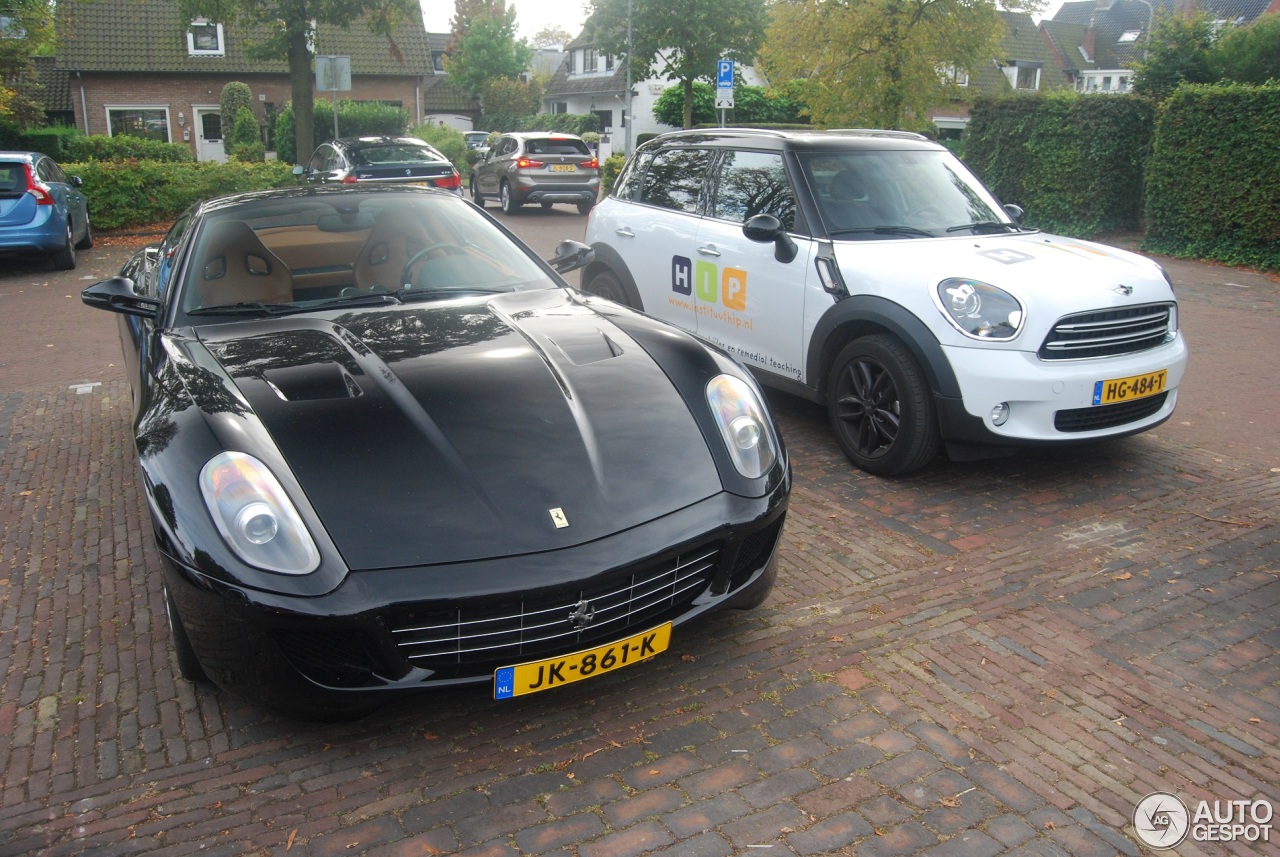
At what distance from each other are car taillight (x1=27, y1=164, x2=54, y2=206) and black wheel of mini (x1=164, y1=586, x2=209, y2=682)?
39.7 ft

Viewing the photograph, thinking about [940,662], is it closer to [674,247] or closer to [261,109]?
[674,247]

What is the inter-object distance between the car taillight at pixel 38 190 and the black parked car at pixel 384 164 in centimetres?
409

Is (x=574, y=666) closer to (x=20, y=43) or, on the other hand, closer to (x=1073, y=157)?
(x=1073, y=157)

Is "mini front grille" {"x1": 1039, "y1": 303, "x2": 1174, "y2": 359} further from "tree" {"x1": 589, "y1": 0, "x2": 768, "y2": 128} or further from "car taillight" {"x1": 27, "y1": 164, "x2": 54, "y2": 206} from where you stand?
"tree" {"x1": 589, "y1": 0, "x2": 768, "y2": 128}

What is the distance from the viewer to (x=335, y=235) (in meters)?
4.73

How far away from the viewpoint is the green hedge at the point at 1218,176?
42.3 ft

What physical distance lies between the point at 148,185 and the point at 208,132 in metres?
25.7

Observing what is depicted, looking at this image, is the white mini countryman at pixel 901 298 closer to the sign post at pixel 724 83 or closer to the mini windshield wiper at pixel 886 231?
the mini windshield wiper at pixel 886 231

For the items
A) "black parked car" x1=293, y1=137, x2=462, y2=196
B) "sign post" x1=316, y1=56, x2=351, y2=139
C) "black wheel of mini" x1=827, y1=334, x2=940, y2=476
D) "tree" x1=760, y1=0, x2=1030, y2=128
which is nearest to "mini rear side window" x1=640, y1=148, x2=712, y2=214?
"black wheel of mini" x1=827, y1=334, x2=940, y2=476

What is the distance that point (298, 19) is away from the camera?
22891mm

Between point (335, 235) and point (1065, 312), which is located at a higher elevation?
point (335, 235)

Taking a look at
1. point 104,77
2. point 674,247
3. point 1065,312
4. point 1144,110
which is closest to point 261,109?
point 104,77

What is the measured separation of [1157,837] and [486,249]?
140 inches

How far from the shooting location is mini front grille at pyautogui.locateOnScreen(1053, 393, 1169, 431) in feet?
16.2
